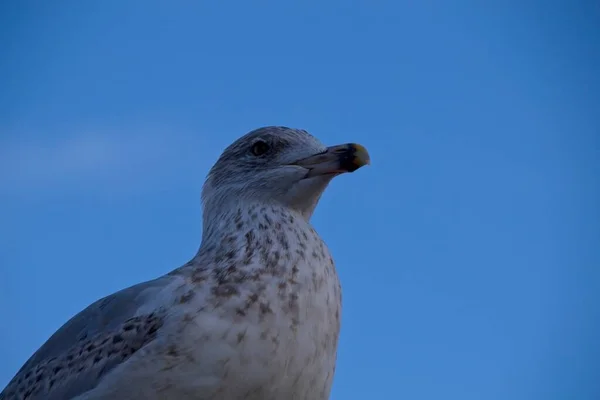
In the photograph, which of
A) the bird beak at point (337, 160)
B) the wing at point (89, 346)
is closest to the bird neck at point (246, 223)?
the bird beak at point (337, 160)

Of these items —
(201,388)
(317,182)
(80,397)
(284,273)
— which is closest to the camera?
(201,388)

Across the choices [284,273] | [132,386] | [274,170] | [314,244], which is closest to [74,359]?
[132,386]

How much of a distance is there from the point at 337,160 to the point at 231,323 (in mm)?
1327

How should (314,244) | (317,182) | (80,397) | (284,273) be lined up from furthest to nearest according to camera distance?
(317,182)
(314,244)
(284,273)
(80,397)

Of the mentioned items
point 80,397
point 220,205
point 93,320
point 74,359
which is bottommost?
point 80,397

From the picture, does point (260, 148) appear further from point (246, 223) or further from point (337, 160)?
point (246, 223)

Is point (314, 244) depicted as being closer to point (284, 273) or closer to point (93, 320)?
point (284, 273)

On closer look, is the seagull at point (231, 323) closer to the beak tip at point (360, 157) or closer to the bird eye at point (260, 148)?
the beak tip at point (360, 157)

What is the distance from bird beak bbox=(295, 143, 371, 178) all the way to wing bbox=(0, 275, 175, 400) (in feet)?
3.71

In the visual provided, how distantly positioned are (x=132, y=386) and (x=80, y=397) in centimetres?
32

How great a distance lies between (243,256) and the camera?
3293 millimetres

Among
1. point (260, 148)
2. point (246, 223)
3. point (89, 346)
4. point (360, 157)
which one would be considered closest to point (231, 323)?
point (89, 346)

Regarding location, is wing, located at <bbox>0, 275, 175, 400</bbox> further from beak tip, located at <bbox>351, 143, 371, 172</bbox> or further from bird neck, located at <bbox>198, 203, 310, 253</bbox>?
beak tip, located at <bbox>351, 143, 371, 172</bbox>

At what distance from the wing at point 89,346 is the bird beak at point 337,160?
1130 mm
